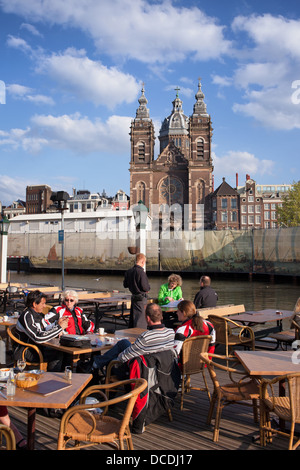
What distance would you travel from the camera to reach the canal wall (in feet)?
108

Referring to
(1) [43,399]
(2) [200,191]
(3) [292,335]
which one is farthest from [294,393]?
(2) [200,191]

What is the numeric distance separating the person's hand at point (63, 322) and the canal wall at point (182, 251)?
95.9 ft

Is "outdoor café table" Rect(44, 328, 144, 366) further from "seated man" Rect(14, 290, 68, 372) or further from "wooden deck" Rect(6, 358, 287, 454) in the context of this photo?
"wooden deck" Rect(6, 358, 287, 454)

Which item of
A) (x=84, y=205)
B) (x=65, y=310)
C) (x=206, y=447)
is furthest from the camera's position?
(x=84, y=205)

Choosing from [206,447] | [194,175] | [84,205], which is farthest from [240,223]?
[206,447]

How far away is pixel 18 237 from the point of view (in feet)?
147

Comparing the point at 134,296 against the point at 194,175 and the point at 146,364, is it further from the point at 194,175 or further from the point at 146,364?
the point at 194,175

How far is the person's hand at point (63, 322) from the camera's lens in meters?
4.64

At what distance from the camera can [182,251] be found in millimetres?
38031

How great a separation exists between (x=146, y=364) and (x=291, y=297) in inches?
792

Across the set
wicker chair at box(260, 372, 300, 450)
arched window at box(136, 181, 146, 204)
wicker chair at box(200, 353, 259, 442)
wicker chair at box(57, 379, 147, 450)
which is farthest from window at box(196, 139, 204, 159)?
wicker chair at box(57, 379, 147, 450)

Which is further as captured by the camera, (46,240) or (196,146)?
(196,146)

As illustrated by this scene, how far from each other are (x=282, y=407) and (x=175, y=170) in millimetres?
62696

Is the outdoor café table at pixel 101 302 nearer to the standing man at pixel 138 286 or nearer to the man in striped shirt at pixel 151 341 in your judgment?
the standing man at pixel 138 286
